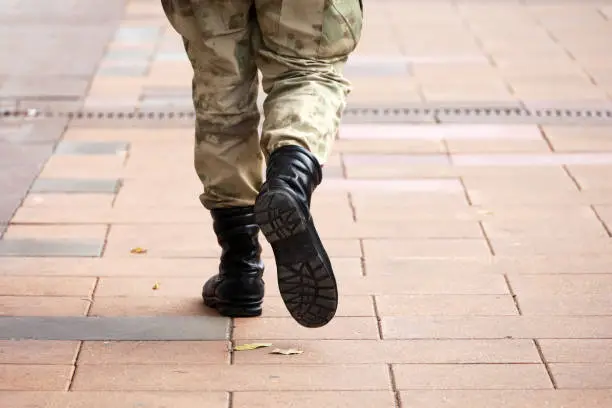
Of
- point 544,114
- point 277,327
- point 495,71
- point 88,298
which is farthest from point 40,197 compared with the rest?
point 495,71

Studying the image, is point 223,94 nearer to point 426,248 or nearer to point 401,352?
point 401,352

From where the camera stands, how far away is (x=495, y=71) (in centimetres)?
609

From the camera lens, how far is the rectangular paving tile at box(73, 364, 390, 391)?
109 inches

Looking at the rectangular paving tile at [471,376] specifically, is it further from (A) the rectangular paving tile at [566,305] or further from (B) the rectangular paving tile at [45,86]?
(B) the rectangular paving tile at [45,86]

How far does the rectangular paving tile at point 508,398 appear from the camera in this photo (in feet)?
8.75

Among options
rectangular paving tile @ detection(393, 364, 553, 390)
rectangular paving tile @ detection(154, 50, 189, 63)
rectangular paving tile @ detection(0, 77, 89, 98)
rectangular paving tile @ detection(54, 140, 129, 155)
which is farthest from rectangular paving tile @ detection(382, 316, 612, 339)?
rectangular paving tile @ detection(154, 50, 189, 63)

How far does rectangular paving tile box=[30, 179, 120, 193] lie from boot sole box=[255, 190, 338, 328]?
5.81 feet

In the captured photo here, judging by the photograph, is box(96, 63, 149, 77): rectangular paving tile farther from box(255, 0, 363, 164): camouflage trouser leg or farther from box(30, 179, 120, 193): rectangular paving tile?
box(255, 0, 363, 164): camouflage trouser leg

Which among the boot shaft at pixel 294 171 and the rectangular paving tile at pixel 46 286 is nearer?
the boot shaft at pixel 294 171

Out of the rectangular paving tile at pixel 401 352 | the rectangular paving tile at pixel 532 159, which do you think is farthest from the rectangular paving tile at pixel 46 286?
the rectangular paving tile at pixel 532 159

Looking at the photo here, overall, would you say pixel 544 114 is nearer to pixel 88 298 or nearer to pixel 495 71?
pixel 495 71

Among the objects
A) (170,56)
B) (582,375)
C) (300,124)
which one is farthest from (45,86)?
(582,375)

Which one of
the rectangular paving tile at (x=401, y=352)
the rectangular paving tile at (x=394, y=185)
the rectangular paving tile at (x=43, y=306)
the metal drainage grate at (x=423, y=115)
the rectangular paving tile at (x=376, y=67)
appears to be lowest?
the rectangular paving tile at (x=376, y=67)

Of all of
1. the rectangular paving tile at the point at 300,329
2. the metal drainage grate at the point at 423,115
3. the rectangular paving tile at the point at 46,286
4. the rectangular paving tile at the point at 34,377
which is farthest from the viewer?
the metal drainage grate at the point at 423,115
